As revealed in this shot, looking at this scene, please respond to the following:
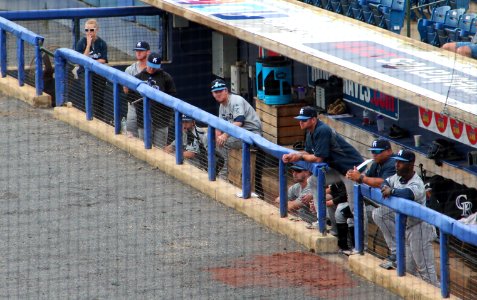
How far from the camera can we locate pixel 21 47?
38.2 feet

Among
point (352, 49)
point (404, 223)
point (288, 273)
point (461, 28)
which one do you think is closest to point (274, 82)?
point (461, 28)

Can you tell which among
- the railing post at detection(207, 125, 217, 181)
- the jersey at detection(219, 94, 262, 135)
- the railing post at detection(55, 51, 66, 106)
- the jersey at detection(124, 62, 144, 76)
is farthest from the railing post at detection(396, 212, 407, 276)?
the railing post at detection(55, 51, 66, 106)

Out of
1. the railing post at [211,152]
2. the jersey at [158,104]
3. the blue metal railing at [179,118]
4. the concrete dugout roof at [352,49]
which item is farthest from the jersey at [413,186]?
the jersey at [158,104]

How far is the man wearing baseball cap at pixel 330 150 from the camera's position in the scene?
27.3 feet

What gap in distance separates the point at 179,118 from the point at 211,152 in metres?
0.46

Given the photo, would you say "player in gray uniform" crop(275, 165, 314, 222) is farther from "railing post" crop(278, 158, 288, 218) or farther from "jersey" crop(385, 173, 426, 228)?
"jersey" crop(385, 173, 426, 228)

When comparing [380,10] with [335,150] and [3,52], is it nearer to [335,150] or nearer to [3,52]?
[3,52]

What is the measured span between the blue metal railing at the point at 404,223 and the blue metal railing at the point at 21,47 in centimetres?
451

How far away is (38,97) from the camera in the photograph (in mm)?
11477

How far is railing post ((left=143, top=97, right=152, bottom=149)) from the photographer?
9.88m

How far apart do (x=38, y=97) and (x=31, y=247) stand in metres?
3.48

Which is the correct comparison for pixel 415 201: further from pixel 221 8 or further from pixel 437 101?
pixel 221 8

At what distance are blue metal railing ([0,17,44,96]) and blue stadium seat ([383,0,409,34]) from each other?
12.3 feet

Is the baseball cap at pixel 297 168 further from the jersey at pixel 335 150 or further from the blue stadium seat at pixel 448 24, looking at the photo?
the blue stadium seat at pixel 448 24
